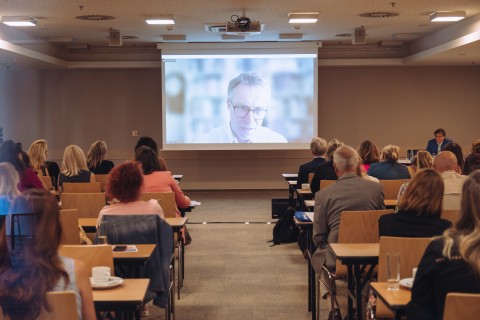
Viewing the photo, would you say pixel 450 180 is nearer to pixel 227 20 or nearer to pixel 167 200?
pixel 167 200

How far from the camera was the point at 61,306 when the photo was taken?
2354 millimetres

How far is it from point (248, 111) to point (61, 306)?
10573mm

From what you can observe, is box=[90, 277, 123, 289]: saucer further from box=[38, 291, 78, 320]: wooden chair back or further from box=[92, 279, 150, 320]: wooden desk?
box=[38, 291, 78, 320]: wooden chair back

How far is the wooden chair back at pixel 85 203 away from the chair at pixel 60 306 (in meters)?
3.44

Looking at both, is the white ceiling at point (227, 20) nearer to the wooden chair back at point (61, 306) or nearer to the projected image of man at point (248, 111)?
the projected image of man at point (248, 111)

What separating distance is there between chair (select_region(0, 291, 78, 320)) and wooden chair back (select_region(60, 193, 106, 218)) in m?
3.44

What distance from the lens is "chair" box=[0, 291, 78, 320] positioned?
2.35 metres

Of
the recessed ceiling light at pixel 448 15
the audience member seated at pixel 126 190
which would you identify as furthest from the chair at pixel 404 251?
the recessed ceiling light at pixel 448 15

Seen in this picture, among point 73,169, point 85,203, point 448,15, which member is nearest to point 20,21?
point 73,169

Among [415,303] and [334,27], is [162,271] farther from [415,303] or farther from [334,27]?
[334,27]

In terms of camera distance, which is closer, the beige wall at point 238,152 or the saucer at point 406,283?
the saucer at point 406,283

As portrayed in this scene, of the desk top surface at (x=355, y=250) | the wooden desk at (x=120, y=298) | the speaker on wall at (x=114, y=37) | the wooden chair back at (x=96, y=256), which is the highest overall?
the speaker on wall at (x=114, y=37)

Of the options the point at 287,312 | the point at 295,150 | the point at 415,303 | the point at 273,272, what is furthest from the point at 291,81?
the point at 415,303

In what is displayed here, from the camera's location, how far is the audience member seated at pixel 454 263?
2479 mm
